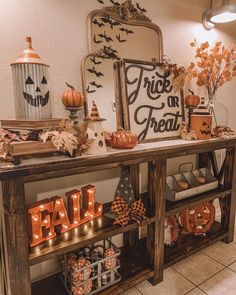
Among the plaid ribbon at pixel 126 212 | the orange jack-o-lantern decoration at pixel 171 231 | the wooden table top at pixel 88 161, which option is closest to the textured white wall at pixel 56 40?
the plaid ribbon at pixel 126 212

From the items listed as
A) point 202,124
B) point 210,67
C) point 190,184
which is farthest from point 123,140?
point 210,67

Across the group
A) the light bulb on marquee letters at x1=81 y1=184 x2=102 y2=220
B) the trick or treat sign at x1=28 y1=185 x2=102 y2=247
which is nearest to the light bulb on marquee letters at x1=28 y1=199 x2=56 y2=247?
the trick or treat sign at x1=28 y1=185 x2=102 y2=247

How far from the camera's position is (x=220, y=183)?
2.11 meters

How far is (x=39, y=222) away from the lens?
1.19 meters

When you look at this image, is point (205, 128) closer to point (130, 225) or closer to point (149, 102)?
point (149, 102)

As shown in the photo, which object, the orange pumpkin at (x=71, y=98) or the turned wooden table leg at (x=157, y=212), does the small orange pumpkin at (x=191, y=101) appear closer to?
the turned wooden table leg at (x=157, y=212)

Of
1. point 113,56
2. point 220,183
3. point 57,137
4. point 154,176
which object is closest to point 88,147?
point 57,137

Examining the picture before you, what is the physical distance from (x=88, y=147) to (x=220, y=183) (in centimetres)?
144

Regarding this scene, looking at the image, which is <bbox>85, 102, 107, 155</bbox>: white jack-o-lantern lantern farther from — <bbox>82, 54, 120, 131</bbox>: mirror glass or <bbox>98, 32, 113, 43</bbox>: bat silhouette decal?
<bbox>98, 32, 113, 43</bbox>: bat silhouette decal

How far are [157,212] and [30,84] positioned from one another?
1.08m

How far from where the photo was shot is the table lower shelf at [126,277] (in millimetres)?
1400

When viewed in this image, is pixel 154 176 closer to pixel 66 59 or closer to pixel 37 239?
pixel 37 239

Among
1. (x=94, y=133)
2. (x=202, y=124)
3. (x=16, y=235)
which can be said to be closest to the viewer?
(x=16, y=235)

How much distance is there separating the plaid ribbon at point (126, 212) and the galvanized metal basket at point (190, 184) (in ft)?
1.14
